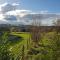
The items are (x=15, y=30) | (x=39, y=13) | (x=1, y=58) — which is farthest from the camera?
(x=39, y=13)

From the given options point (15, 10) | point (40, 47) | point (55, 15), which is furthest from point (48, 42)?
point (15, 10)

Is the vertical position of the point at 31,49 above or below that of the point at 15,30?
below

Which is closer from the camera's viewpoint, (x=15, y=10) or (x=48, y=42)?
(x=48, y=42)

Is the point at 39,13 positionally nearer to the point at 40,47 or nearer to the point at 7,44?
the point at 40,47

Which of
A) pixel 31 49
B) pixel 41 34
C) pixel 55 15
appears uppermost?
pixel 55 15

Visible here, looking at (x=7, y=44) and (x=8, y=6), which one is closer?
(x=7, y=44)

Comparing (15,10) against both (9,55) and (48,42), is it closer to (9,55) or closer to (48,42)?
(48,42)

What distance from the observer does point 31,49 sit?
5012 mm

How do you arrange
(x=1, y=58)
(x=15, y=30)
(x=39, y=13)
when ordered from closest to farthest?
(x=1, y=58) → (x=15, y=30) → (x=39, y=13)

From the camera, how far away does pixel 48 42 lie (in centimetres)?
500

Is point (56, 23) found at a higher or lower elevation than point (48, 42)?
higher

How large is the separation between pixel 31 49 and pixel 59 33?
763 millimetres

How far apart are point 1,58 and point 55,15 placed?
74.8 inches

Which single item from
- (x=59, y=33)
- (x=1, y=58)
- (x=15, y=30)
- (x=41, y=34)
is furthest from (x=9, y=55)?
(x=59, y=33)
